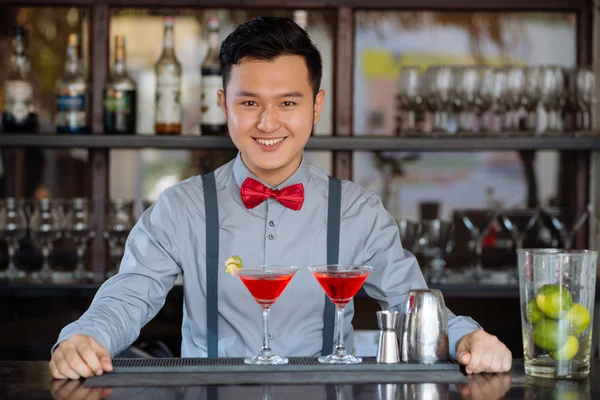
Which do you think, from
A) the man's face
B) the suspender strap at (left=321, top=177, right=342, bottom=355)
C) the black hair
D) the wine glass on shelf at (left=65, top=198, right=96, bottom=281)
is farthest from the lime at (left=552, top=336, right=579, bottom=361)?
the wine glass on shelf at (left=65, top=198, right=96, bottom=281)

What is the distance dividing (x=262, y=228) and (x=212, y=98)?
0.94m

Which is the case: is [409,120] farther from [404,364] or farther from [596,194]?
[404,364]

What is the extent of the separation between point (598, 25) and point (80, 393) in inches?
98.6

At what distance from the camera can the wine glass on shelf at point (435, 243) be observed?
3.17m

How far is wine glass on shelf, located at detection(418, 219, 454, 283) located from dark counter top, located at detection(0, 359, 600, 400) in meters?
1.44

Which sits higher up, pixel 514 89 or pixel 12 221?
pixel 514 89

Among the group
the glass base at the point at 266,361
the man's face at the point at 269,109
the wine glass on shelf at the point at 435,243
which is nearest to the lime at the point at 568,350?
the glass base at the point at 266,361

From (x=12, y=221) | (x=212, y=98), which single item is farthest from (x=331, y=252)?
(x=12, y=221)

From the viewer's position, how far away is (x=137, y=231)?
7.54ft

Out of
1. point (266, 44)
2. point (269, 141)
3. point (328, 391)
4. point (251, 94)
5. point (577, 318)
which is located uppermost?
point (266, 44)

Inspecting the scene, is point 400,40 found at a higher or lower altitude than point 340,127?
higher

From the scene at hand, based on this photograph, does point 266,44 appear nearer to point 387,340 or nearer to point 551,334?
point 387,340

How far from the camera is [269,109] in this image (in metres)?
2.17

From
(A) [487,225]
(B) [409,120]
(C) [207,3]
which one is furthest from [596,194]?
(C) [207,3]
